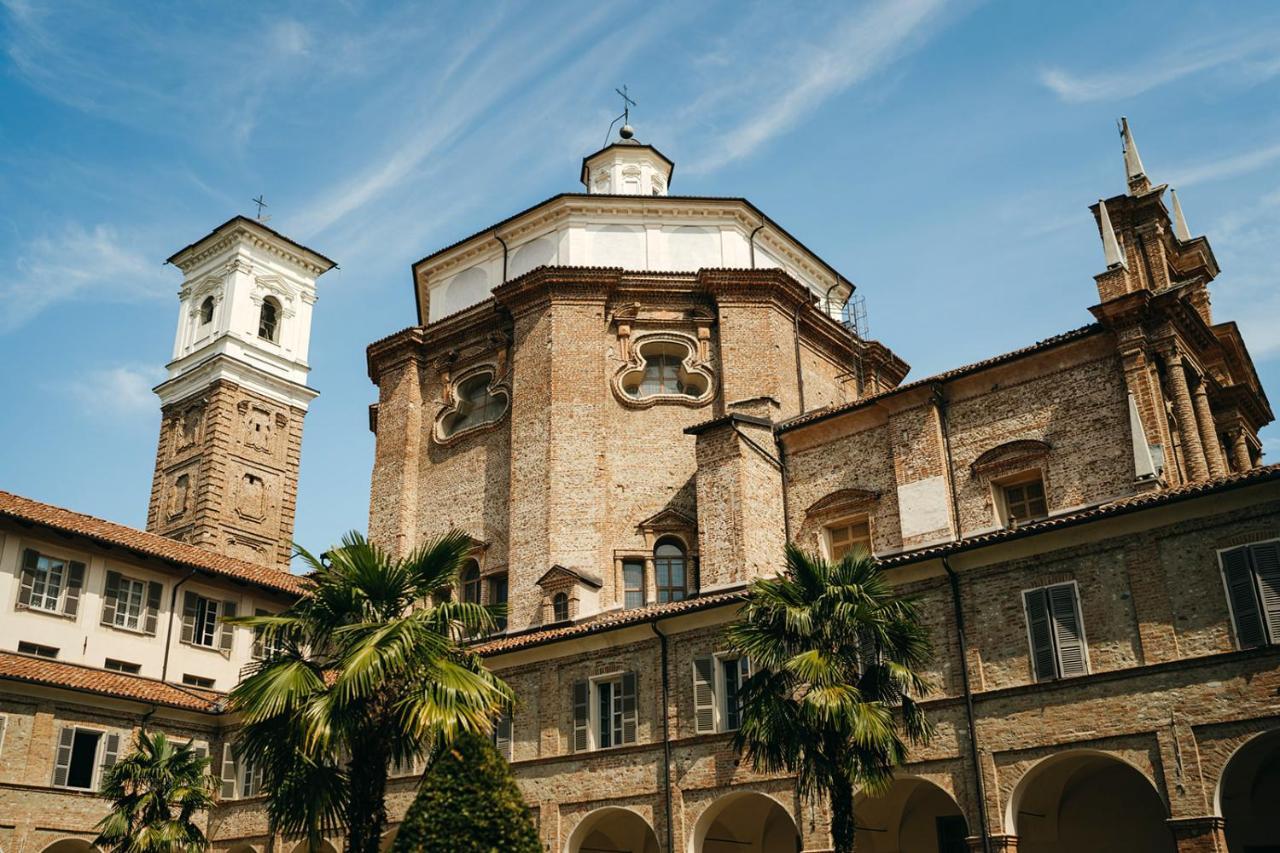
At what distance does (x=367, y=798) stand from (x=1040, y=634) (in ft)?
37.3

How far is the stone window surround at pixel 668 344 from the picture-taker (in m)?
35.1

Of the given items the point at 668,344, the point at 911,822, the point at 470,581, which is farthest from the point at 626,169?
the point at 911,822

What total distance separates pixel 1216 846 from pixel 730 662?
9.39 metres

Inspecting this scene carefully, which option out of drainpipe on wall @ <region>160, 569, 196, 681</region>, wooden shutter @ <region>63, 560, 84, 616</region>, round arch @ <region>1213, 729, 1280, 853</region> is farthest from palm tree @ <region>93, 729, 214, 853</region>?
round arch @ <region>1213, 729, 1280, 853</region>

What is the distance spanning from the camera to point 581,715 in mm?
26156

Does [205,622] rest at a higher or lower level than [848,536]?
lower

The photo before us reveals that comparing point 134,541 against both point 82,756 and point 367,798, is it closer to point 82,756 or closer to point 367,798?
point 82,756

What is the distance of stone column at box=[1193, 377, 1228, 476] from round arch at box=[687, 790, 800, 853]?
12.8 metres

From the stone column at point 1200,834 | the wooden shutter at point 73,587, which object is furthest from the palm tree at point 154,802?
the stone column at point 1200,834

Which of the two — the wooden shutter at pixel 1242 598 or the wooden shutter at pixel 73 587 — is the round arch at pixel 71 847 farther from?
the wooden shutter at pixel 1242 598

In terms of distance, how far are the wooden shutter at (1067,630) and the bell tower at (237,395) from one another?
1597 inches

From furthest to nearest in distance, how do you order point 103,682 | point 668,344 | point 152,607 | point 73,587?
1. point 668,344
2. point 152,607
3. point 73,587
4. point 103,682

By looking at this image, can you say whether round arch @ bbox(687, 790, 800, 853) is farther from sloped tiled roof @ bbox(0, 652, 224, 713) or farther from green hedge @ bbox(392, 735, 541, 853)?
sloped tiled roof @ bbox(0, 652, 224, 713)

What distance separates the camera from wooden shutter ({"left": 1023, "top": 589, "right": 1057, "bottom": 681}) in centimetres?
2027
